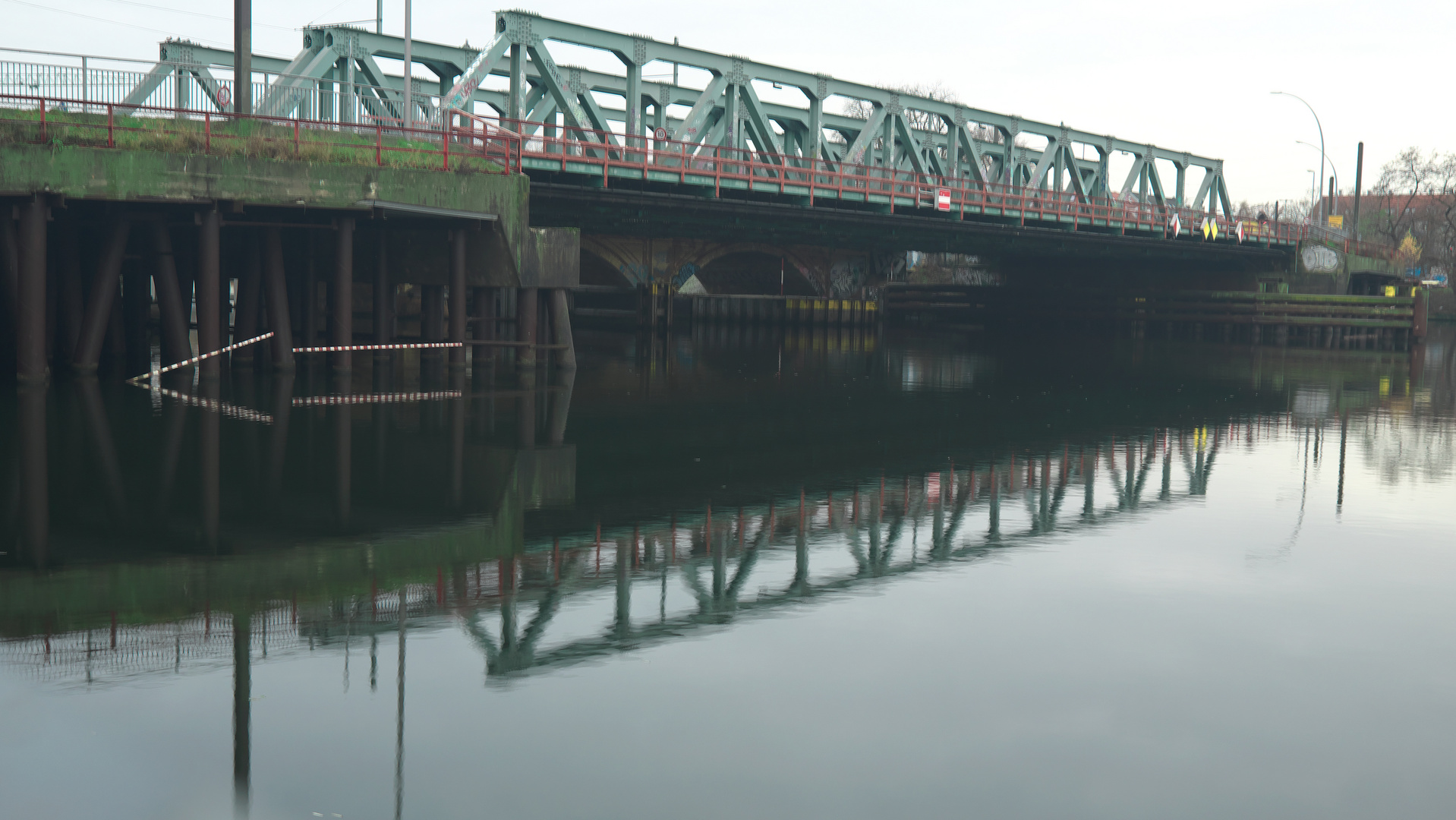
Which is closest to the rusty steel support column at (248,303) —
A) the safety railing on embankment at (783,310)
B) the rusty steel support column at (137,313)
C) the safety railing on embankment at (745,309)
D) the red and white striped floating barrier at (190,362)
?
the red and white striped floating barrier at (190,362)

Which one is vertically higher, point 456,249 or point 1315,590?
point 456,249

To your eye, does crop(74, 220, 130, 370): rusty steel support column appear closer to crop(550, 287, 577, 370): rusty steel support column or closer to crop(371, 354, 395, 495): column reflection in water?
crop(371, 354, 395, 495): column reflection in water

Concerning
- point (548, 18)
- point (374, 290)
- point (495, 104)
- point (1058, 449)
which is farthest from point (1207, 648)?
point (495, 104)

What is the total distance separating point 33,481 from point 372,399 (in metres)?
9.12

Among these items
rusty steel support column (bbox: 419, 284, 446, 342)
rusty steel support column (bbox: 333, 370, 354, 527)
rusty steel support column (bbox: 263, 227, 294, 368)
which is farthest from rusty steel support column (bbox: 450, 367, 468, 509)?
rusty steel support column (bbox: 263, 227, 294, 368)

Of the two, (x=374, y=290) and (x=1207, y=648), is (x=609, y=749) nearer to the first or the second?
(x=1207, y=648)

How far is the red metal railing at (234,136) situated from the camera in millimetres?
23625

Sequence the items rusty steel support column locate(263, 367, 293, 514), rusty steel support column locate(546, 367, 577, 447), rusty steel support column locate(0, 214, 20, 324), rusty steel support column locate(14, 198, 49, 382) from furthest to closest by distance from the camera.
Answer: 1. rusty steel support column locate(0, 214, 20, 324)
2. rusty steel support column locate(14, 198, 49, 382)
3. rusty steel support column locate(546, 367, 577, 447)
4. rusty steel support column locate(263, 367, 293, 514)

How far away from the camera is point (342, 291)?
84.1 ft

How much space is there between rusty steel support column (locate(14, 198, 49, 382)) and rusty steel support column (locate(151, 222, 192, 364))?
2.16 m

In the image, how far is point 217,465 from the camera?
48.9 feet

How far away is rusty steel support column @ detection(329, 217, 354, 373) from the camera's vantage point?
25.4 m

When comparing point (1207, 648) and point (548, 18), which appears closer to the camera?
point (1207, 648)

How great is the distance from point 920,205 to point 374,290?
78.7 ft
